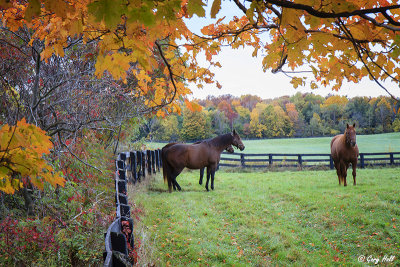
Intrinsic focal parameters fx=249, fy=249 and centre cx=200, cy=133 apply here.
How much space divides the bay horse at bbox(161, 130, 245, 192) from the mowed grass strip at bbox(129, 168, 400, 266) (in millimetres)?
1122

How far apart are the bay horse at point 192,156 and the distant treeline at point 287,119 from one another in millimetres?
28045

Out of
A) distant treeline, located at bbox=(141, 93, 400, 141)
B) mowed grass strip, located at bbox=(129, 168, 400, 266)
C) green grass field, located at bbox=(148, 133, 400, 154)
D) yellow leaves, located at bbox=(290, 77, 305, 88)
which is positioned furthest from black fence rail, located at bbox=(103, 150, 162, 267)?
distant treeline, located at bbox=(141, 93, 400, 141)

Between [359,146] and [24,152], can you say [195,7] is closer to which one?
[24,152]

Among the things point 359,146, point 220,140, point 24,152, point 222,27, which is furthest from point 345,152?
point 359,146

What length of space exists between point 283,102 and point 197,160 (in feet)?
220

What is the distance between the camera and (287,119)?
59000 millimetres

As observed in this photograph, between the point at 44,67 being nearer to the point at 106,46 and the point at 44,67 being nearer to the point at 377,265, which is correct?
the point at 106,46

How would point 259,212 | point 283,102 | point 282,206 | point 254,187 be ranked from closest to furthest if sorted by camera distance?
point 259,212 < point 282,206 < point 254,187 < point 283,102

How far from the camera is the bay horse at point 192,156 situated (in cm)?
877

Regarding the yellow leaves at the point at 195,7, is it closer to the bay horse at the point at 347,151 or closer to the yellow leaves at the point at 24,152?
the yellow leaves at the point at 24,152

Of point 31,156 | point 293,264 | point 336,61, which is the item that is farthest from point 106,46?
point 293,264

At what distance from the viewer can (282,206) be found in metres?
6.61

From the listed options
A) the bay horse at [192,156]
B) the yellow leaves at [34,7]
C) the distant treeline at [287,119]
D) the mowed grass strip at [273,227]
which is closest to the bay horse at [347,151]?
the mowed grass strip at [273,227]

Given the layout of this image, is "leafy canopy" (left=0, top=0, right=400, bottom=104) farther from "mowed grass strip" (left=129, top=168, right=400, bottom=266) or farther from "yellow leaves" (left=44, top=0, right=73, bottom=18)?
"mowed grass strip" (left=129, top=168, right=400, bottom=266)
